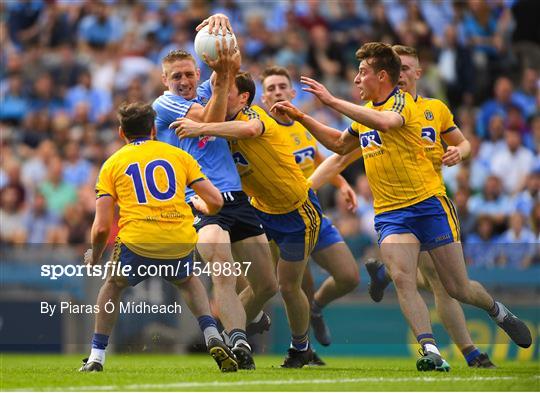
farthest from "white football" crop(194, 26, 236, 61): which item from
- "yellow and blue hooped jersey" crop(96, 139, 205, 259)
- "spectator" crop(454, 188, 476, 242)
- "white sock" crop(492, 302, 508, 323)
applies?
"spectator" crop(454, 188, 476, 242)

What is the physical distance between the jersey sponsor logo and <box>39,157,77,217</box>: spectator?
923cm

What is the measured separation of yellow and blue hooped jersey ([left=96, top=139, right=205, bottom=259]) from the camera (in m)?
9.27

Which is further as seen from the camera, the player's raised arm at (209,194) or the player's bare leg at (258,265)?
the player's bare leg at (258,265)

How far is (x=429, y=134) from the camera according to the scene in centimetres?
1041

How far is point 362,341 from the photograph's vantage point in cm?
1538

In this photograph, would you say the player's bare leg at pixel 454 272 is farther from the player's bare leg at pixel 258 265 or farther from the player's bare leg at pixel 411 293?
the player's bare leg at pixel 258 265

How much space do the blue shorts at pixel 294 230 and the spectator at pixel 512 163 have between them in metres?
6.78

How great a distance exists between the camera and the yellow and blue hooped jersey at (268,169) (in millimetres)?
10406

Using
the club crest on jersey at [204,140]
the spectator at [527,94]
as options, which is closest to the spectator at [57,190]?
the spectator at [527,94]

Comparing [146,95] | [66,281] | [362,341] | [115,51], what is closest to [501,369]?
[362,341]

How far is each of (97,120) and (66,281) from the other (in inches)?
231

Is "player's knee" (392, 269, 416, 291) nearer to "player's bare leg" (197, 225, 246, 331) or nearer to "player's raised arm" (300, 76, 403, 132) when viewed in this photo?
"player's raised arm" (300, 76, 403, 132)

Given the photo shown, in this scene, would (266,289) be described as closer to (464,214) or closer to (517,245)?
(517,245)

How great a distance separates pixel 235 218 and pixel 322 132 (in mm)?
1007
